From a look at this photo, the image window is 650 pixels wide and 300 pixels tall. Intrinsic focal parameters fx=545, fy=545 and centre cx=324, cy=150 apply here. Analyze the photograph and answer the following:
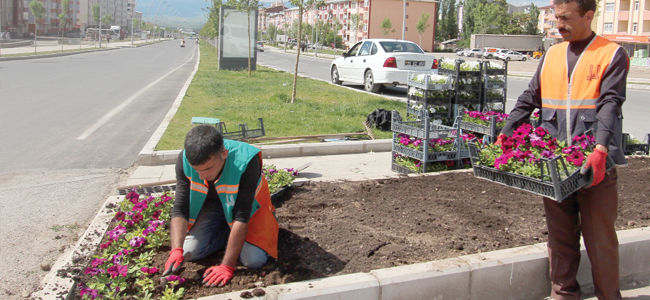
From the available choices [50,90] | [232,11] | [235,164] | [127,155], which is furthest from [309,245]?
[232,11]

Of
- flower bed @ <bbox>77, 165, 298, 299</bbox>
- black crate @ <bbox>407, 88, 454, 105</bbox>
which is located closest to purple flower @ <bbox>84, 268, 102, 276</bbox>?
flower bed @ <bbox>77, 165, 298, 299</bbox>

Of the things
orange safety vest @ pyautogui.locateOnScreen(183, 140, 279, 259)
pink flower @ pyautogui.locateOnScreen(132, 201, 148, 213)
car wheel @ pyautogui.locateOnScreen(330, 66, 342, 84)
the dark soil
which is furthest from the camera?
car wheel @ pyautogui.locateOnScreen(330, 66, 342, 84)

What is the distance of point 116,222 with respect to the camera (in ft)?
14.6

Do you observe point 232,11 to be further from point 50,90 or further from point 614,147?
point 614,147

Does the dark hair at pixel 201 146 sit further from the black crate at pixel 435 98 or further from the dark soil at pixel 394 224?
the black crate at pixel 435 98

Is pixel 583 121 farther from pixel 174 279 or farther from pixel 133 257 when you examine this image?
pixel 133 257

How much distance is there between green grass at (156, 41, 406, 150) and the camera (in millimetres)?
9547

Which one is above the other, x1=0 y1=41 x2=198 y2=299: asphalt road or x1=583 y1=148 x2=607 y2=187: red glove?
x1=583 y1=148 x2=607 y2=187: red glove

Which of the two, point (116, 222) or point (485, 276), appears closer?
point (485, 276)

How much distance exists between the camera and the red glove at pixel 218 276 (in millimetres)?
3338

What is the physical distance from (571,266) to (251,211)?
6.85 feet

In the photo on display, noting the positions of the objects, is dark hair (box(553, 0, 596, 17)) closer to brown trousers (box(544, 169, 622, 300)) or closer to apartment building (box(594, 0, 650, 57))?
brown trousers (box(544, 169, 622, 300))

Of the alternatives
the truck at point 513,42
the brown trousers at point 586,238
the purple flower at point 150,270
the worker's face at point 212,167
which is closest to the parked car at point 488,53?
the truck at point 513,42

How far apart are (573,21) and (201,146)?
7.45ft
